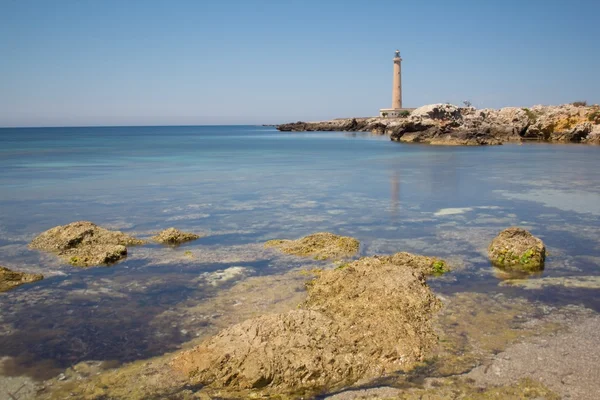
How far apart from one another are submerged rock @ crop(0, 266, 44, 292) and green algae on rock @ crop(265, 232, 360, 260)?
4026 millimetres

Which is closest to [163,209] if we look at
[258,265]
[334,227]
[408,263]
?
[334,227]

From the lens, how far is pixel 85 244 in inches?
359

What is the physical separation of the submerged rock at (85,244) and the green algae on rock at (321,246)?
9.23 feet

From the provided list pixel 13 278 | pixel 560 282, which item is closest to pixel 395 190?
pixel 560 282

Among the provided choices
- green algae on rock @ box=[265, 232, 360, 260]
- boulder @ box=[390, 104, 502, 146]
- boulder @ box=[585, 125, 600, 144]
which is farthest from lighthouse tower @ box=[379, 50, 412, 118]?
green algae on rock @ box=[265, 232, 360, 260]

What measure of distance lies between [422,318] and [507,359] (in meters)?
1.11

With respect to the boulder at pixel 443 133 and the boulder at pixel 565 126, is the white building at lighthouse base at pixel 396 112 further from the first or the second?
the boulder at pixel 565 126

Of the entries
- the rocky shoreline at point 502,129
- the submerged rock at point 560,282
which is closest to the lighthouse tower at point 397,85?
the rocky shoreline at point 502,129

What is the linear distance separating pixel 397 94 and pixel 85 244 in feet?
287

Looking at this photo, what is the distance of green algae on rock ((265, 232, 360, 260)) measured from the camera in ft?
28.2

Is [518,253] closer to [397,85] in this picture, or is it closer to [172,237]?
[172,237]

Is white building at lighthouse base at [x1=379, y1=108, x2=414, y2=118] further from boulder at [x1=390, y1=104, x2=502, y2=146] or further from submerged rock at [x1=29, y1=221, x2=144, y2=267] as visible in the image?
submerged rock at [x1=29, y1=221, x2=144, y2=267]

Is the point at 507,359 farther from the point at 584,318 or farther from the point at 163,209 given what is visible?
the point at 163,209

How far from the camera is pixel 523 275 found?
741 centimetres
